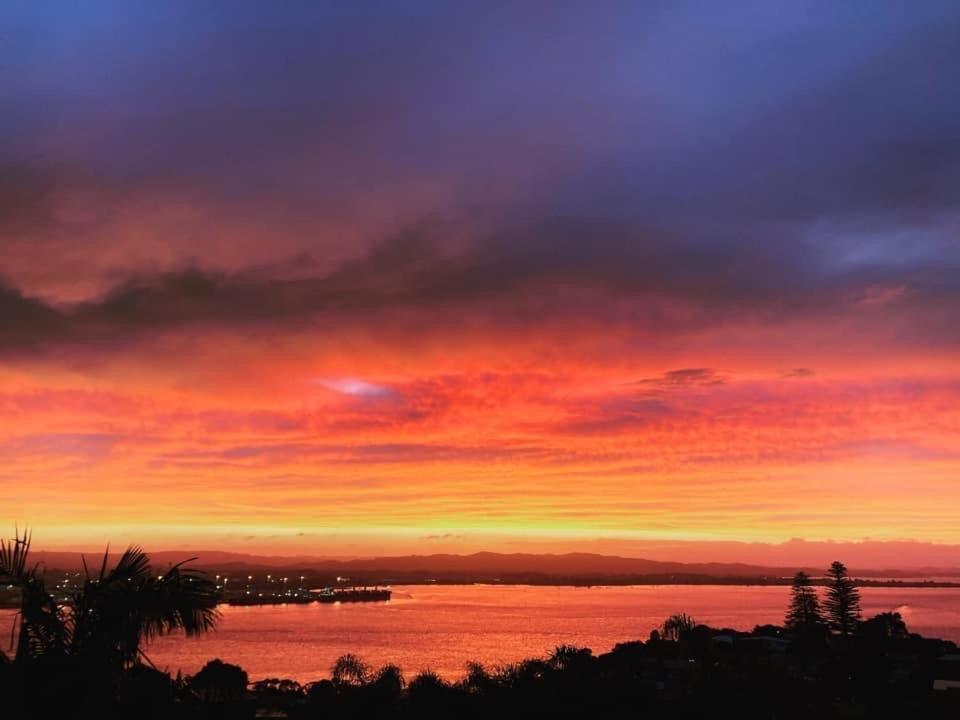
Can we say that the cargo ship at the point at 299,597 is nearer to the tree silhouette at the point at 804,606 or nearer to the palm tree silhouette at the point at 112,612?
the tree silhouette at the point at 804,606

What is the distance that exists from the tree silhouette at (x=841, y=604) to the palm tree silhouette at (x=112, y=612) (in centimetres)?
6111

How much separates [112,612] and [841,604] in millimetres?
63754

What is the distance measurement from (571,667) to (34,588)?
27.7 metres

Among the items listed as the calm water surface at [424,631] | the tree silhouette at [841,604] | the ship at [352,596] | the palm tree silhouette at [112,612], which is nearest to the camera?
the palm tree silhouette at [112,612]

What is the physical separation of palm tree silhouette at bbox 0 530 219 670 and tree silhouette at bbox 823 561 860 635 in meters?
61.1

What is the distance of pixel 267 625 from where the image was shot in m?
118

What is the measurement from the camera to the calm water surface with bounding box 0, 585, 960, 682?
240ft

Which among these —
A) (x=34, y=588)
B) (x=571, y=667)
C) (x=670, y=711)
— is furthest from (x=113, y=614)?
(x=571, y=667)

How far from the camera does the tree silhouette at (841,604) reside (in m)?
59.7

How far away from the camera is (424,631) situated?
10644 cm

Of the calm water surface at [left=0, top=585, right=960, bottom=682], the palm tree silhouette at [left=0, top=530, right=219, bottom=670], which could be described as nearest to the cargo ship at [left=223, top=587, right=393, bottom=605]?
the calm water surface at [left=0, top=585, right=960, bottom=682]

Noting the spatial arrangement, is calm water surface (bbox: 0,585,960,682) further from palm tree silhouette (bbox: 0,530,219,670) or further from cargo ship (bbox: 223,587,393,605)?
palm tree silhouette (bbox: 0,530,219,670)

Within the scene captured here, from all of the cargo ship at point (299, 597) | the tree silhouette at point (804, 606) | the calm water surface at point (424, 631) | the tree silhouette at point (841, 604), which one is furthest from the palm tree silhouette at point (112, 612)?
the cargo ship at point (299, 597)

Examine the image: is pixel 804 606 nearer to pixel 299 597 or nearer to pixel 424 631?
pixel 424 631
